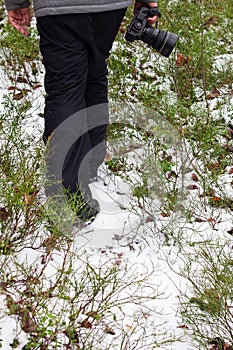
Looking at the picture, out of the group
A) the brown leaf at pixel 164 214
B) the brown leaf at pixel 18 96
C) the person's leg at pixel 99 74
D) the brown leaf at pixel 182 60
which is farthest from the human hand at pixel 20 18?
the brown leaf at pixel 182 60

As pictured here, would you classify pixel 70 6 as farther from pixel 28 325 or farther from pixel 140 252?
pixel 28 325

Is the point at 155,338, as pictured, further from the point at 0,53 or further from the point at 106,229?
the point at 0,53

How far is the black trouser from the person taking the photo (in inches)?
92.0

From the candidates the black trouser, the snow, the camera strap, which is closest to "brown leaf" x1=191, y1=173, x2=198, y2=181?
the snow

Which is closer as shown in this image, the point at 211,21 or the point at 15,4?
the point at 15,4

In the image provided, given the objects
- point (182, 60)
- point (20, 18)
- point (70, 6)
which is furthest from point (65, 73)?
point (182, 60)

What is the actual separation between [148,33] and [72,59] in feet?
1.93

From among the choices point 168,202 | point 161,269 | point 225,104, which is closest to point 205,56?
point 225,104

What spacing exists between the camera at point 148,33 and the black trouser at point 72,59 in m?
0.25

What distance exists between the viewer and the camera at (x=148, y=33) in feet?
8.77

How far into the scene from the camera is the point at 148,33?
2.75 metres

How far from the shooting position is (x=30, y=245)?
2.44 meters

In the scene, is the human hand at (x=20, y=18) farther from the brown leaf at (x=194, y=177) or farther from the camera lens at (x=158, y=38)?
the brown leaf at (x=194, y=177)

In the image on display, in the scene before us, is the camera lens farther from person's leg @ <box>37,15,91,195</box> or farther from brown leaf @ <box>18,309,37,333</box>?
brown leaf @ <box>18,309,37,333</box>
